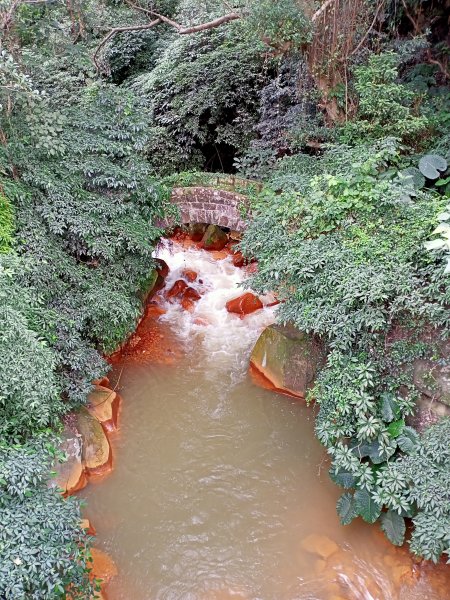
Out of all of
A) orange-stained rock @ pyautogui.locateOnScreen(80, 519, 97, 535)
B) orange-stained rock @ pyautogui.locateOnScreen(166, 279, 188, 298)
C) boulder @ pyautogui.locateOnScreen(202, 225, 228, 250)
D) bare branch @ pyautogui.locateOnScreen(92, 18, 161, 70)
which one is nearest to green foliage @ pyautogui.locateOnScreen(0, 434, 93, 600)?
orange-stained rock @ pyautogui.locateOnScreen(80, 519, 97, 535)

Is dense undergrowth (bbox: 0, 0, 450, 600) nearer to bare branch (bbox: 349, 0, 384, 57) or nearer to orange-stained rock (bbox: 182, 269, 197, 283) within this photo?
bare branch (bbox: 349, 0, 384, 57)

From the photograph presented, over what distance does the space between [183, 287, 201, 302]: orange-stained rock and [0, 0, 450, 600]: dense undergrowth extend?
2917mm

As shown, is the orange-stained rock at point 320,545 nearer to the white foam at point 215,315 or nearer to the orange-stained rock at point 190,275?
the white foam at point 215,315

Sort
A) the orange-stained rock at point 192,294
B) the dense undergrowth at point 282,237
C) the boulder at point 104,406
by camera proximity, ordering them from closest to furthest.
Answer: the dense undergrowth at point 282,237 < the boulder at point 104,406 < the orange-stained rock at point 192,294

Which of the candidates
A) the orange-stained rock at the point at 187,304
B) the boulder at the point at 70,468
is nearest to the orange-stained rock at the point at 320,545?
the boulder at the point at 70,468

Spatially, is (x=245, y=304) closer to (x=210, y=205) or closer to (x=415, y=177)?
(x=210, y=205)

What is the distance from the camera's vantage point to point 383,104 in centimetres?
688

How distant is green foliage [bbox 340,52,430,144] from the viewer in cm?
684

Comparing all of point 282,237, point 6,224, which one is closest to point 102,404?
point 6,224

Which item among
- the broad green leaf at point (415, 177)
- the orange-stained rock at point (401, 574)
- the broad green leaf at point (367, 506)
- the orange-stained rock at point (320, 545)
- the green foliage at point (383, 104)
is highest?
the green foliage at point (383, 104)

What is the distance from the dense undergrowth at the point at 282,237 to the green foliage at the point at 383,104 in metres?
0.04

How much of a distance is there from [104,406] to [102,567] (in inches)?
93.4

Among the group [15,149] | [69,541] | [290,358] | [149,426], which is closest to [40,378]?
[69,541]

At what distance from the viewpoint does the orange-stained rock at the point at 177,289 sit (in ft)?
34.5
